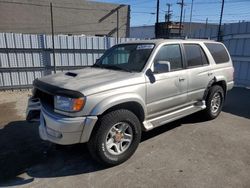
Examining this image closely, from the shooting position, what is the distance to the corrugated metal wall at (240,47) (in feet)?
31.0

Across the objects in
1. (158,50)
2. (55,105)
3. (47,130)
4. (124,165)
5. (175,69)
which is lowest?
(124,165)

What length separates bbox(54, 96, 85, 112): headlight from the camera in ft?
9.90

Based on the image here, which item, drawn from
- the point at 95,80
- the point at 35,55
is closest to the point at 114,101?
the point at 95,80

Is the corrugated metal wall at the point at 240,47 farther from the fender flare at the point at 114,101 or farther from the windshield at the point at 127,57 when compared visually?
the fender flare at the point at 114,101

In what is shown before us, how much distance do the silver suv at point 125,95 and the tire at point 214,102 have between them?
0.09ft

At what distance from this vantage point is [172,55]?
172 inches

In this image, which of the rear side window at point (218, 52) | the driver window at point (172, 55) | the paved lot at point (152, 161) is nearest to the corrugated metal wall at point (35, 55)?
the paved lot at point (152, 161)

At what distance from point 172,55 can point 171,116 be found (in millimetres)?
1156

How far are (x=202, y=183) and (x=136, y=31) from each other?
5426cm

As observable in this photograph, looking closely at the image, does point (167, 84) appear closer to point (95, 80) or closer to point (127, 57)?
point (127, 57)

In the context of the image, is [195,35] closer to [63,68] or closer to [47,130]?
[63,68]

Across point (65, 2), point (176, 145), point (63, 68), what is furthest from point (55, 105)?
point (65, 2)

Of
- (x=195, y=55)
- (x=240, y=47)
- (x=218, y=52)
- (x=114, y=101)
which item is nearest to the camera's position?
(x=114, y=101)

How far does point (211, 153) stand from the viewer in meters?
3.86
